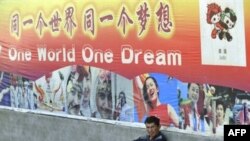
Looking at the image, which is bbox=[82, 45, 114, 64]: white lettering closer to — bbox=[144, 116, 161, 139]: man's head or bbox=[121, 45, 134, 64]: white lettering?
bbox=[121, 45, 134, 64]: white lettering

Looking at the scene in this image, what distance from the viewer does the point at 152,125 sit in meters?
5.80

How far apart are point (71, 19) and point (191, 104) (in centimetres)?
235

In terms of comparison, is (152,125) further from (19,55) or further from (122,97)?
(19,55)

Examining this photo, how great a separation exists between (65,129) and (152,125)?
84.5 inches

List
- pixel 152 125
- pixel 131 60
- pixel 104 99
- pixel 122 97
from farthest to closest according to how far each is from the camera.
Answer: pixel 104 99 < pixel 122 97 < pixel 131 60 < pixel 152 125

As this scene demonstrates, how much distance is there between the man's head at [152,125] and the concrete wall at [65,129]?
0.87ft

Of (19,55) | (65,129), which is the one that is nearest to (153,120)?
(65,129)

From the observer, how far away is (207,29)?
18.4 ft

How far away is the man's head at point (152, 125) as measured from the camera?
19.0 feet

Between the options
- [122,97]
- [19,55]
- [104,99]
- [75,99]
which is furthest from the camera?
[19,55]

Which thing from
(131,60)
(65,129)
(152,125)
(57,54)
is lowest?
(65,129)

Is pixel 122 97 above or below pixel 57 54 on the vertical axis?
below

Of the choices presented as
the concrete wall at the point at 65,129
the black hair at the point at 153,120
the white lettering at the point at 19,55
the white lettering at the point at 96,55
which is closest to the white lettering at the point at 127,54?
the white lettering at the point at 96,55

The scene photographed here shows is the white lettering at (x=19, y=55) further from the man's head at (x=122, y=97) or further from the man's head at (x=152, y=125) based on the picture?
the man's head at (x=152, y=125)
